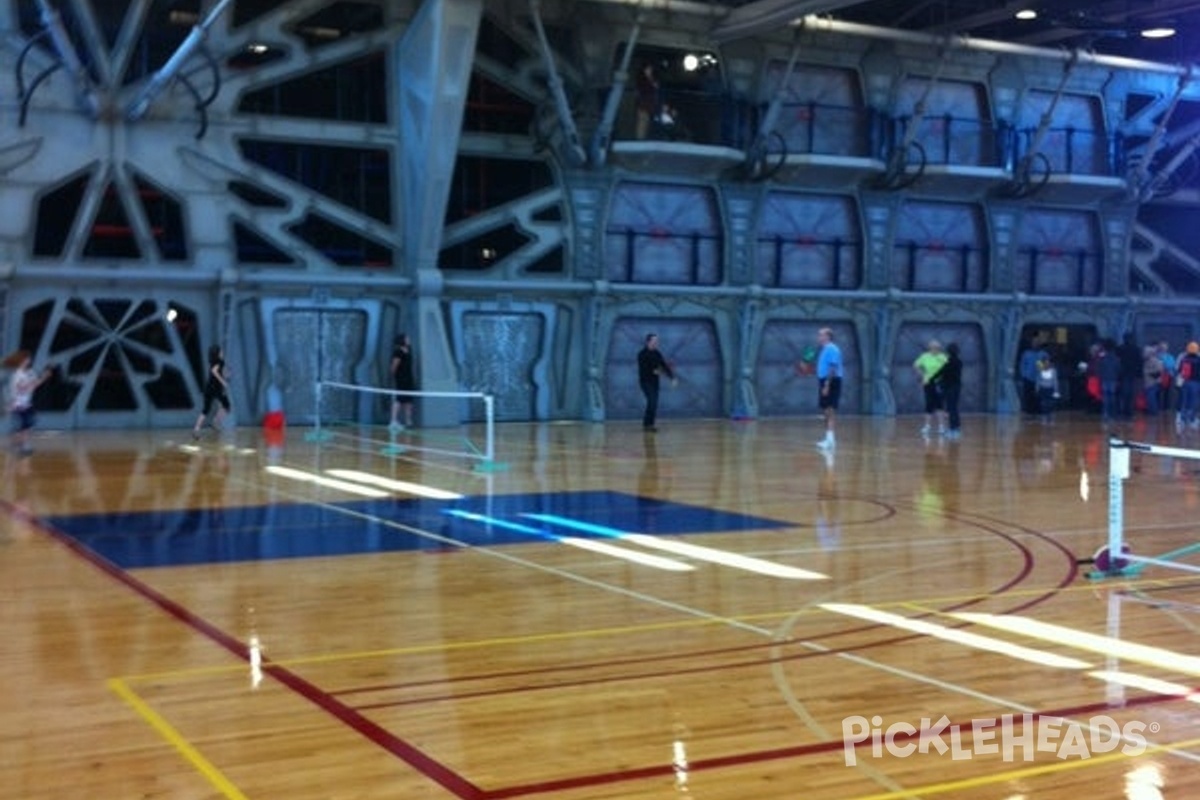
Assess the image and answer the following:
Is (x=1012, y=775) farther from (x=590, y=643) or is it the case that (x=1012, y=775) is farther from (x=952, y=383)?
(x=952, y=383)

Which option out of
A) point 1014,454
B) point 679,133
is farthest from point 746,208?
point 1014,454

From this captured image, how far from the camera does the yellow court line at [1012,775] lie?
16.4ft

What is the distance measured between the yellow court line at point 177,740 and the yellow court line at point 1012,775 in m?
2.38

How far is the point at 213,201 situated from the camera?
25.4 meters

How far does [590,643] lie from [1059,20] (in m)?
26.3

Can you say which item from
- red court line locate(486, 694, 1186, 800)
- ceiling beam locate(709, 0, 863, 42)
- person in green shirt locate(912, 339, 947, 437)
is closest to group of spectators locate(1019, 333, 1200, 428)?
person in green shirt locate(912, 339, 947, 437)

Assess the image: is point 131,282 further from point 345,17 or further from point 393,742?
point 393,742

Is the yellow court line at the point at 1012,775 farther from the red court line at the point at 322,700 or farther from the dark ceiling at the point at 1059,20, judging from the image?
the dark ceiling at the point at 1059,20

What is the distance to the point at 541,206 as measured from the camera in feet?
92.3

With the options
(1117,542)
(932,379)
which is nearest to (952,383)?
(932,379)

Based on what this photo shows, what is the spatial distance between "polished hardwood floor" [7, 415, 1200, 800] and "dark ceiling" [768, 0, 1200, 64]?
16.8 metres

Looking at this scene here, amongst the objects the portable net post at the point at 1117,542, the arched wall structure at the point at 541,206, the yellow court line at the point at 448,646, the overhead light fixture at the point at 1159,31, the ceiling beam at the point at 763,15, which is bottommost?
the yellow court line at the point at 448,646

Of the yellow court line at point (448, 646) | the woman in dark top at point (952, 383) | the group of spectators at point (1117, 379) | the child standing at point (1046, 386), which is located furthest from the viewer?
the group of spectators at point (1117, 379)

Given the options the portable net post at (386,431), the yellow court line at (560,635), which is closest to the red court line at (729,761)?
the yellow court line at (560,635)
